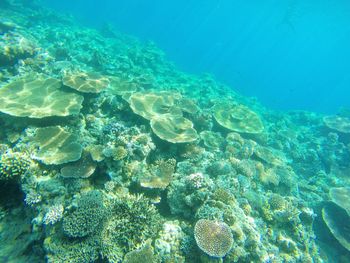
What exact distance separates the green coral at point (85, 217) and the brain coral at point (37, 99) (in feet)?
10.3

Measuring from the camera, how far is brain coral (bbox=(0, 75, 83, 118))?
6367mm

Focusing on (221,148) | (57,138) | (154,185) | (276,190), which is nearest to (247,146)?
(221,148)

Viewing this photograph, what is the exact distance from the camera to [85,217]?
4352 millimetres

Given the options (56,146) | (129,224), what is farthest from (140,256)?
(56,146)

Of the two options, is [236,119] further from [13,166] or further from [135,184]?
[13,166]

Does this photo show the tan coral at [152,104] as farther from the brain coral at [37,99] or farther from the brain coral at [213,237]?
the brain coral at [213,237]

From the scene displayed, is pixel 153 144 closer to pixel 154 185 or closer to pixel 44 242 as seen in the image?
pixel 154 185

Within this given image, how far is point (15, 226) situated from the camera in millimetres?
4793

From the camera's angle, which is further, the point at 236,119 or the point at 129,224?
the point at 236,119

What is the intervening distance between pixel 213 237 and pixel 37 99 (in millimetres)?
6446

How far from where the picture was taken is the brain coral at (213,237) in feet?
14.6

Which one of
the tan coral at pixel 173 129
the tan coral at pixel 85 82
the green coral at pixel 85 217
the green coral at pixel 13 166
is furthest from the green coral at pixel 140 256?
the tan coral at pixel 85 82

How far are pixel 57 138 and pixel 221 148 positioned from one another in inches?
Answer: 253

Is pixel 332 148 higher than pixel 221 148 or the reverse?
higher
